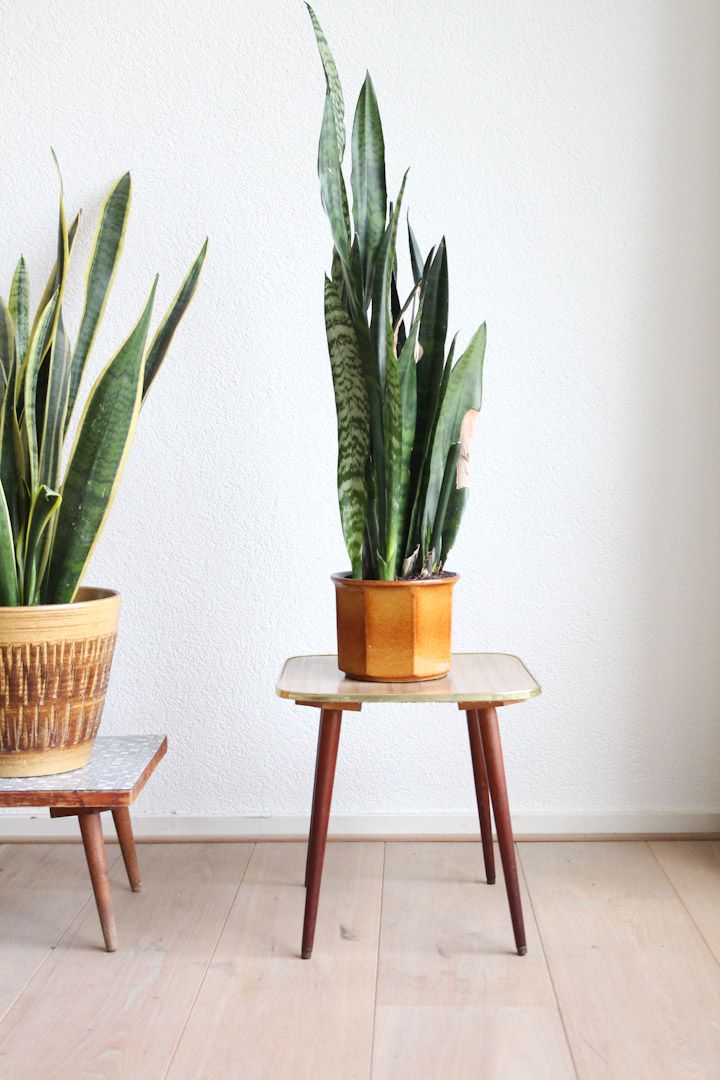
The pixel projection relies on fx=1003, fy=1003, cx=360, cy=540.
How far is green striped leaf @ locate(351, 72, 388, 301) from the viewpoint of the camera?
46.1 inches

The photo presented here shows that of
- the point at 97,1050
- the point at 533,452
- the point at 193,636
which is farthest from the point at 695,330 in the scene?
the point at 97,1050

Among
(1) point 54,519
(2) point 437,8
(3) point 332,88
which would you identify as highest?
(2) point 437,8

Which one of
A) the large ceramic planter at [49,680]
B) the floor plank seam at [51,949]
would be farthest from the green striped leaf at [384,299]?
the floor plank seam at [51,949]

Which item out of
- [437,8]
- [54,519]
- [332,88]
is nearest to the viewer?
[332,88]

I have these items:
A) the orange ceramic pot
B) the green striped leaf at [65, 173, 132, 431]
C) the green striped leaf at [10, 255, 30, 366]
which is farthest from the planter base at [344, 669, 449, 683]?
the green striped leaf at [10, 255, 30, 366]

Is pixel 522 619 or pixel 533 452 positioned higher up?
pixel 533 452

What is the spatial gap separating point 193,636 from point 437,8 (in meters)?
1.01

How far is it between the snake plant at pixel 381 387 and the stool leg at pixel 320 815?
0.19 metres

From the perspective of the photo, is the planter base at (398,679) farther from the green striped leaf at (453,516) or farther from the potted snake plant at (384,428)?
the green striped leaf at (453,516)

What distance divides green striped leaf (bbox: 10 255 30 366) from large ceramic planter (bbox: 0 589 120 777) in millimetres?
400

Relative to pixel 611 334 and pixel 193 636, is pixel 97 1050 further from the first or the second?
pixel 611 334

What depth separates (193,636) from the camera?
5.12 feet

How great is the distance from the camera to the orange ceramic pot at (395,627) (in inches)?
46.3

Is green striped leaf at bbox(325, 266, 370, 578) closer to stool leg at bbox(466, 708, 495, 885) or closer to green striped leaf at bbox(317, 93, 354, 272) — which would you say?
green striped leaf at bbox(317, 93, 354, 272)
